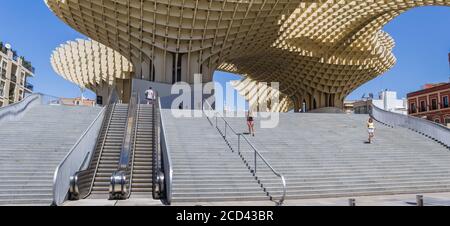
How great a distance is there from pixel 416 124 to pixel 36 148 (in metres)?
18.6

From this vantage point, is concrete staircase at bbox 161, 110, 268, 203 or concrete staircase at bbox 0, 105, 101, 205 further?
concrete staircase at bbox 161, 110, 268, 203

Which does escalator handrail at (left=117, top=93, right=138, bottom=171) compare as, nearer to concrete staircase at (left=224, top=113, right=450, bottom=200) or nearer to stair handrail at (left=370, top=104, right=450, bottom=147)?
concrete staircase at (left=224, top=113, right=450, bottom=200)

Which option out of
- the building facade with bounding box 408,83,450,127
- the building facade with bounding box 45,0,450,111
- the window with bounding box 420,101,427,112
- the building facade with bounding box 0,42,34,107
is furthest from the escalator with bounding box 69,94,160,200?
the window with bounding box 420,101,427,112

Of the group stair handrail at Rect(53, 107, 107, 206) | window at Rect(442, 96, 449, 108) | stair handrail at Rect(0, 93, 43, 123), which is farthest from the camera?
window at Rect(442, 96, 449, 108)

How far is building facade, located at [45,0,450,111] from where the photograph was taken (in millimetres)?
31047

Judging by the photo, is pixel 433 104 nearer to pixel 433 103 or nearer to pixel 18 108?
pixel 433 103

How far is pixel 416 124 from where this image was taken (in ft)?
69.4

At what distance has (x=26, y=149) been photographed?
13.6 m

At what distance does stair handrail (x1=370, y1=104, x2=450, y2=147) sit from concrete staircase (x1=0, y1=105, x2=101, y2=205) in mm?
16526

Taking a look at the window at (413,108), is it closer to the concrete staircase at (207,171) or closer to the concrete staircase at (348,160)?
the concrete staircase at (348,160)

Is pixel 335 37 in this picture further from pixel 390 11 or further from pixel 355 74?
pixel 355 74

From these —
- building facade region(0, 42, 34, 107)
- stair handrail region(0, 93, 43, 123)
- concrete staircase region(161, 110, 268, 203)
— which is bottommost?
concrete staircase region(161, 110, 268, 203)
